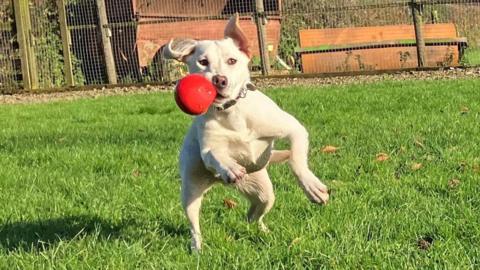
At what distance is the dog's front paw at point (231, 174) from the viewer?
2850 mm

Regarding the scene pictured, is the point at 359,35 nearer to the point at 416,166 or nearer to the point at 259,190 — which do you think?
the point at 416,166

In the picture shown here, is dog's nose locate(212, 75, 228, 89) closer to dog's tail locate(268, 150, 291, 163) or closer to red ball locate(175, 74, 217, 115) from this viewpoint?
red ball locate(175, 74, 217, 115)

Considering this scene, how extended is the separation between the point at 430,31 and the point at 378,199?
11633 millimetres

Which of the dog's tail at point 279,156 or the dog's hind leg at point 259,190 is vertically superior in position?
the dog's tail at point 279,156

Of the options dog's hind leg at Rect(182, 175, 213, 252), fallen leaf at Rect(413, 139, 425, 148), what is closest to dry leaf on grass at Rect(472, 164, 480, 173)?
fallen leaf at Rect(413, 139, 425, 148)

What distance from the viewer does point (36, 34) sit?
14.1 metres

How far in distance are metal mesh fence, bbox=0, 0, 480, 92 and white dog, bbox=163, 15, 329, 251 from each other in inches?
390

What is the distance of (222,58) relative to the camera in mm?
3178

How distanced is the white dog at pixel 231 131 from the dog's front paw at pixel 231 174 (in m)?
0.06

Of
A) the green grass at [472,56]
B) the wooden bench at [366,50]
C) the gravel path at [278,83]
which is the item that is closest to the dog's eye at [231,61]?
the gravel path at [278,83]

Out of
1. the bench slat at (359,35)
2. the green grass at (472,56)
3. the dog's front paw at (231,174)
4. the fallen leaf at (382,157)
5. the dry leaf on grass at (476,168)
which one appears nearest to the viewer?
the dog's front paw at (231,174)

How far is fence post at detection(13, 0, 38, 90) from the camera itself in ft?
45.0

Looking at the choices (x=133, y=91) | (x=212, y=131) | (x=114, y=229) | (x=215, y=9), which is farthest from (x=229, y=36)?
(x=215, y=9)

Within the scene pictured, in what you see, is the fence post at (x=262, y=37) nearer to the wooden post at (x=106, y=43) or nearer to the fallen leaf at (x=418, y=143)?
the wooden post at (x=106, y=43)
